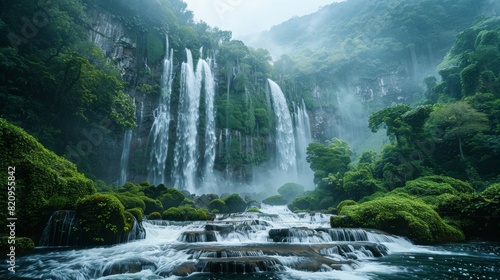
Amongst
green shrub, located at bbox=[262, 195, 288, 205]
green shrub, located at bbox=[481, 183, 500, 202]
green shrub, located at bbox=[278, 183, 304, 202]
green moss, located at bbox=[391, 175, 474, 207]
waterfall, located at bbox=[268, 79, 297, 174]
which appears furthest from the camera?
waterfall, located at bbox=[268, 79, 297, 174]

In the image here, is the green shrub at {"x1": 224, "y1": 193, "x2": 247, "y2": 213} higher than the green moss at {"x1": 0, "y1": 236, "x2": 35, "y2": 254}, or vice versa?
the green shrub at {"x1": 224, "y1": 193, "x2": 247, "y2": 213}

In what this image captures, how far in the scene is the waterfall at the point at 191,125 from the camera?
32344 millimetres

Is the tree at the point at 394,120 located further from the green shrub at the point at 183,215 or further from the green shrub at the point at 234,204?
the green shrub at the point at 183,215

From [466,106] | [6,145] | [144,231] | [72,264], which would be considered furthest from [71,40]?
[466,106]

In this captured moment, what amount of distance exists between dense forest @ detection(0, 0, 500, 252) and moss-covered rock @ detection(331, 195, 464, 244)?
0.17ft

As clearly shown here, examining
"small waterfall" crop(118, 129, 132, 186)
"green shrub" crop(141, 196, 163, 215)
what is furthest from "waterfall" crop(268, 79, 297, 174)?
"green shrub" crop(141, 196, 163, 215)

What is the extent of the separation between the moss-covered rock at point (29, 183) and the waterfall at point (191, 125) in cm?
2172

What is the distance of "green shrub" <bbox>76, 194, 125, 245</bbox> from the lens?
8.69m

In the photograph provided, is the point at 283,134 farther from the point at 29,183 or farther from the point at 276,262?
the point at 276,262

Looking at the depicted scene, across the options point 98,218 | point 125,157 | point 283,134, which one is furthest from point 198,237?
point 283,134

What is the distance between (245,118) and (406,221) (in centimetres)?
3110

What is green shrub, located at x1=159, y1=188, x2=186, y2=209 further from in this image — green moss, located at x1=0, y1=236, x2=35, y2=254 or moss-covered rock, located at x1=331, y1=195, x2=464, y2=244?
moss-covered rock, located at x1=331, y1=195, x2=464, y2=244

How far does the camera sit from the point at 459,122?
68.3 ft

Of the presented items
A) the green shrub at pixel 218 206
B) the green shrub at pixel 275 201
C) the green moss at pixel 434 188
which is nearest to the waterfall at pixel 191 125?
the green shrub at pixel 275 201
